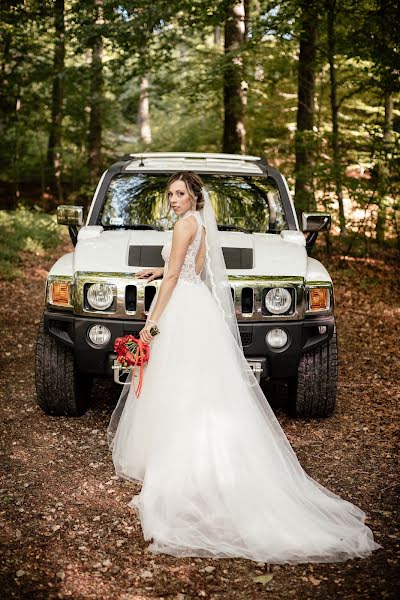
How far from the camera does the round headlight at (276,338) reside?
4543 mm

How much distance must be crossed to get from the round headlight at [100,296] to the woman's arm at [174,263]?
2.22ft

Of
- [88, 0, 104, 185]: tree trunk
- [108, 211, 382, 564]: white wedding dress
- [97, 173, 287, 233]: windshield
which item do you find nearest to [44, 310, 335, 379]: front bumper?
[108, 211, 382, 564]: white wedding dress

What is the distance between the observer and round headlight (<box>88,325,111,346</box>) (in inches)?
179

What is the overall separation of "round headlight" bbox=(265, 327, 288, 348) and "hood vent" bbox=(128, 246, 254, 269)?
48 cm

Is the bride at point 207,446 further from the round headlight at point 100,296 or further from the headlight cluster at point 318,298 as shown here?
the headlight cluster at point 318,298

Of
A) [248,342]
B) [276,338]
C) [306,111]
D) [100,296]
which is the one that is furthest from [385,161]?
[100,296]

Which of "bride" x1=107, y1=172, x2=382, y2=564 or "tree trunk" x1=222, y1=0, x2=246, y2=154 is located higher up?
"tree trunk" x1=222, y1=0, x2=246, y2=154

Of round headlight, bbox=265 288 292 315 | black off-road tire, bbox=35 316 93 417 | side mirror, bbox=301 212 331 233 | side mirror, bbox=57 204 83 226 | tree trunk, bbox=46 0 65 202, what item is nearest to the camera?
round headlight, bbox=265 288 292 315

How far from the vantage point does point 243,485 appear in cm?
343

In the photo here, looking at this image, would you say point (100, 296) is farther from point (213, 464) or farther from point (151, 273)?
point (213, 464)

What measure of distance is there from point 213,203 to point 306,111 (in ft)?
26.1

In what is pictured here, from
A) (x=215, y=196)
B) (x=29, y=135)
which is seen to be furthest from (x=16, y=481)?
(x=29, y=135)

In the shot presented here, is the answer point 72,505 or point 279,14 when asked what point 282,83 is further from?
point 72,505

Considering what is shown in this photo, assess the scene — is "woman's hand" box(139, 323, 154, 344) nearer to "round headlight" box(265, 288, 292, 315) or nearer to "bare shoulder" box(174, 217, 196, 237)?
"bare shoulder" box(174, 217, 196, 237)
